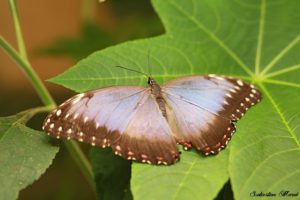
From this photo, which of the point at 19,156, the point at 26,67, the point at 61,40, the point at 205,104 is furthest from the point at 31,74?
the point at 61,40

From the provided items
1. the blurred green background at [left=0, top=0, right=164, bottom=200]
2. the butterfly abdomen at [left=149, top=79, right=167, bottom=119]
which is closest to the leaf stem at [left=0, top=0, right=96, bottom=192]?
the butterfly abdomen at [left=149, top=79, right=167, bottom=119]

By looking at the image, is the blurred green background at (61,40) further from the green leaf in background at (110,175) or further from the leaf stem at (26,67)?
the green leaf in background at (110,175)

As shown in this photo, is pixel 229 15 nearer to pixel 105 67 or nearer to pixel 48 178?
pixel 105 67

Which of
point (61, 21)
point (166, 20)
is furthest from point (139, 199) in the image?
point (61, 21)

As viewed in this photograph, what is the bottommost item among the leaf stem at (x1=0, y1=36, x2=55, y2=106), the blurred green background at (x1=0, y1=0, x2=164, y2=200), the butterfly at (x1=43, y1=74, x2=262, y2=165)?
the blurred green background at (x1=0, y1=0, x2=164, y2=200)

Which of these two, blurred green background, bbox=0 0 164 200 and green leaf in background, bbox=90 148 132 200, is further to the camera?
blurred green background, bbox=0 0 164 200

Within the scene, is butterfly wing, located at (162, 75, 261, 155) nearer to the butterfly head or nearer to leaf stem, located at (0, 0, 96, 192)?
the butterfly head
